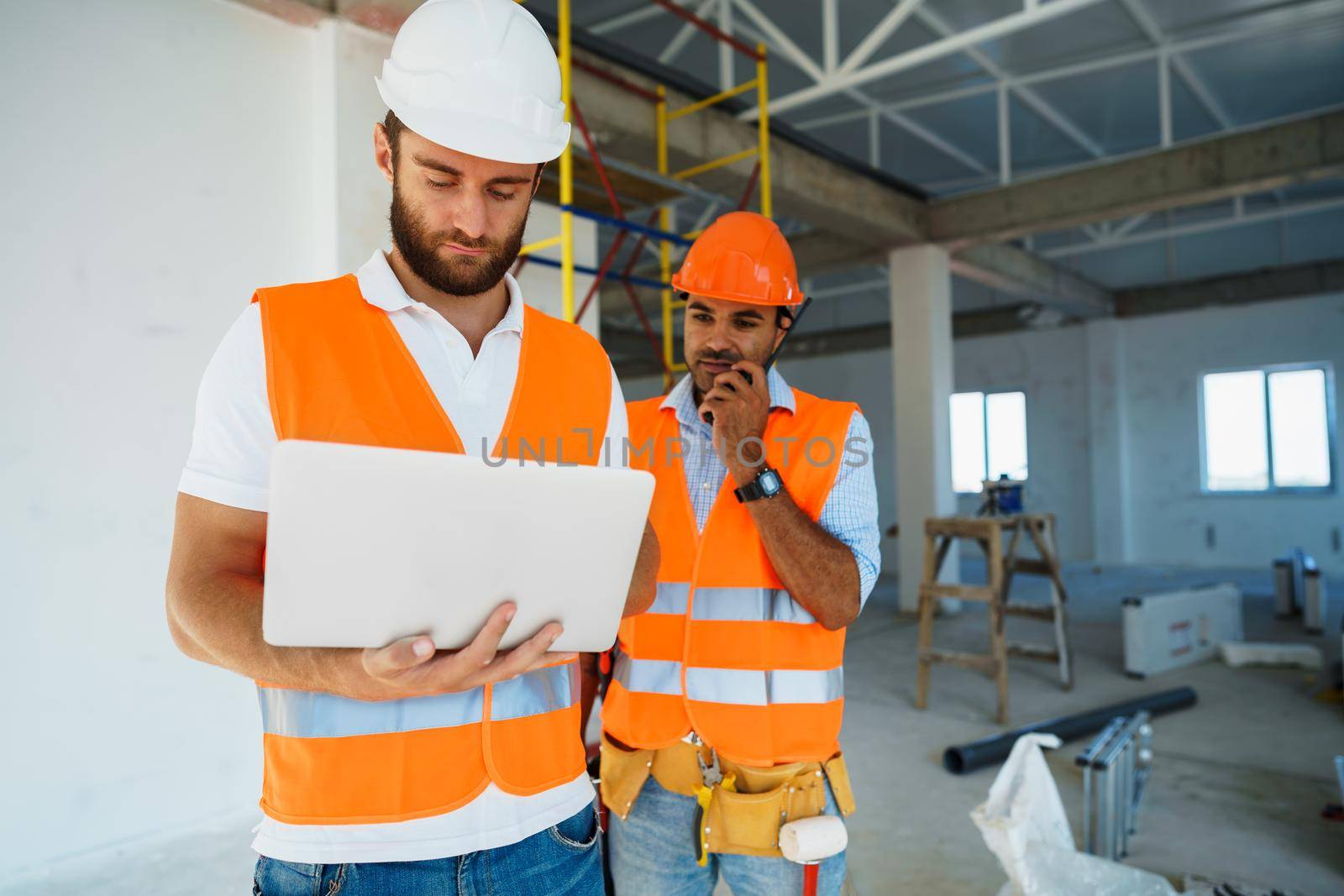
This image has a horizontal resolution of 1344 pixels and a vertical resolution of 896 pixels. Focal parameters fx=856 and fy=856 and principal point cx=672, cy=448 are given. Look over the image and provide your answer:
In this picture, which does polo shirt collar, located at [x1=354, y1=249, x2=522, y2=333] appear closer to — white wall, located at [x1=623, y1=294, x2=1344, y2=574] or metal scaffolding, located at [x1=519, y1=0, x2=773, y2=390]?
metal scaffolding, located at [x1=519, y1=0, x2=773, y2=390]

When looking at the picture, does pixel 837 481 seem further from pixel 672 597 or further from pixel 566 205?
pixel 566 205

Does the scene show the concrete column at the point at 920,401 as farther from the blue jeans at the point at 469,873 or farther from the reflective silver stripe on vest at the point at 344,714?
the reflective silver stripe on vest at the point at 344,714

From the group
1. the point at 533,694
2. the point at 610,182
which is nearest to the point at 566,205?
the point at 610,182

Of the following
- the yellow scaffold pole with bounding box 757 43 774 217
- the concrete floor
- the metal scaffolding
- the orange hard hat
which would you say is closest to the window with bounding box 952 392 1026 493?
the concrete floor

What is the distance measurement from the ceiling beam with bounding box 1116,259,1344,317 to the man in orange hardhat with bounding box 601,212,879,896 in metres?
13.9

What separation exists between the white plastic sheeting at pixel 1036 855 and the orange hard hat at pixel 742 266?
6.00 feet

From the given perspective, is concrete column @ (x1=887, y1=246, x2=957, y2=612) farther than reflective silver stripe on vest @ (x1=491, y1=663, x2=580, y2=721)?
Yes

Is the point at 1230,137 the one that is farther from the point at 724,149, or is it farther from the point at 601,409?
the point at 601,409

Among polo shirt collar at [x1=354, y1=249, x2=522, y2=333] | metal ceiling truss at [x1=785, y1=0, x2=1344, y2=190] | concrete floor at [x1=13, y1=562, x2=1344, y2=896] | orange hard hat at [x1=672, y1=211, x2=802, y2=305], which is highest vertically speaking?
metal ceiling truss at [x1=785, y1=0, x2=1344, y2=190]

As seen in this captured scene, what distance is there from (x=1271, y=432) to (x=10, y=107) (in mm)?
15298

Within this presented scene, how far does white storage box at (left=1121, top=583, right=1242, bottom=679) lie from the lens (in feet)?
21.5

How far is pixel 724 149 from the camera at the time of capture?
7207 mm

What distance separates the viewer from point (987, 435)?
1573cm

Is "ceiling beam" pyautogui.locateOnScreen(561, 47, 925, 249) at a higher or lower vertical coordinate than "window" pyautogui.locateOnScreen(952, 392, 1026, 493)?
higher
